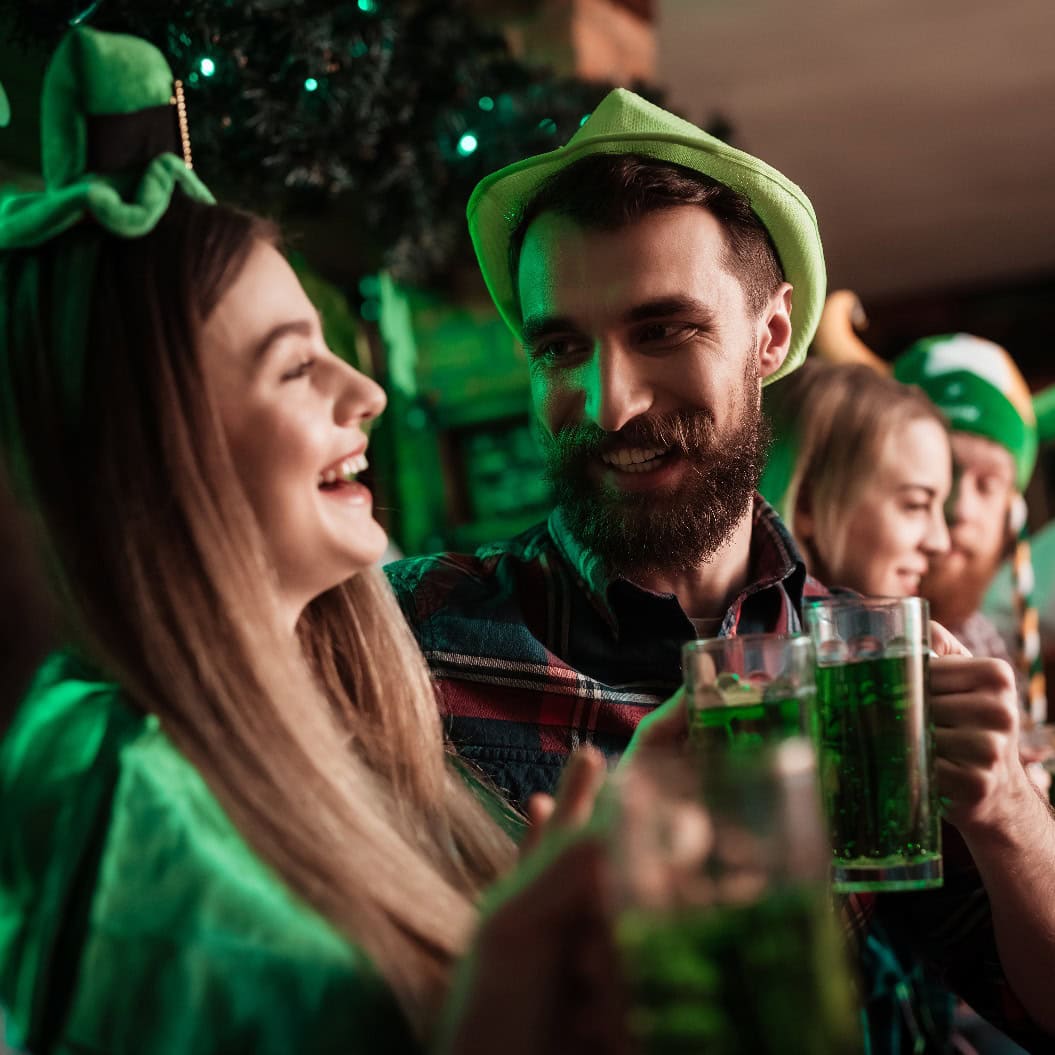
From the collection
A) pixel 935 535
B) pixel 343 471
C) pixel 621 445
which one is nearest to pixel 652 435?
pixel 621 445

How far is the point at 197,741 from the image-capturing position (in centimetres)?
97

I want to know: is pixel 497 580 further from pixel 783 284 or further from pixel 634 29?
pixel 634 29

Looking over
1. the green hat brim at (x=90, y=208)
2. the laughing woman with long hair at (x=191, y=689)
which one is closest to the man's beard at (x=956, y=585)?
the laughing woman with long hair at (x=191, y=689)

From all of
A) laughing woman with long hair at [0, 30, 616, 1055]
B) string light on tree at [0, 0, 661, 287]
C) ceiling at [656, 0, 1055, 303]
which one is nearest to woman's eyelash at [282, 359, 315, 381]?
laughing woman with long hair at [0, 30, 616, 1055]

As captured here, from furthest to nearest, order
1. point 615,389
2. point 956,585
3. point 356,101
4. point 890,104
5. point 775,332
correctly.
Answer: point 890,104 → point 956,585 → point 356,101 → point 775,332 → point 615,389

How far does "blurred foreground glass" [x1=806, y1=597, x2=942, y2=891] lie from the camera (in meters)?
1.15

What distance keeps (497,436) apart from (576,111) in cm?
130

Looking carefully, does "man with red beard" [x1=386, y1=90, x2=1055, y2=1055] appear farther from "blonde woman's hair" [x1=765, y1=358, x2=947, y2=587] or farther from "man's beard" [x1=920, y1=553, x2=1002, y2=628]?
"man's beard" [x1=920, y1=553, x2=1002, y2=628]

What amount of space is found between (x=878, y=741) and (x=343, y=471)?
53 centimetres

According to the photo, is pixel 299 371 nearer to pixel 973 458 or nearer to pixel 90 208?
pixel 90 208

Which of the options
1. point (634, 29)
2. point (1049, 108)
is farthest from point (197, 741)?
point (1049, 108)

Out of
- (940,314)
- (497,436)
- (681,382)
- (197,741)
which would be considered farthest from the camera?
(940,314)

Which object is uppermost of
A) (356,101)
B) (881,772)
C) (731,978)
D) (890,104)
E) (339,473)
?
(890,104)

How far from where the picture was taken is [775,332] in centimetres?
191
